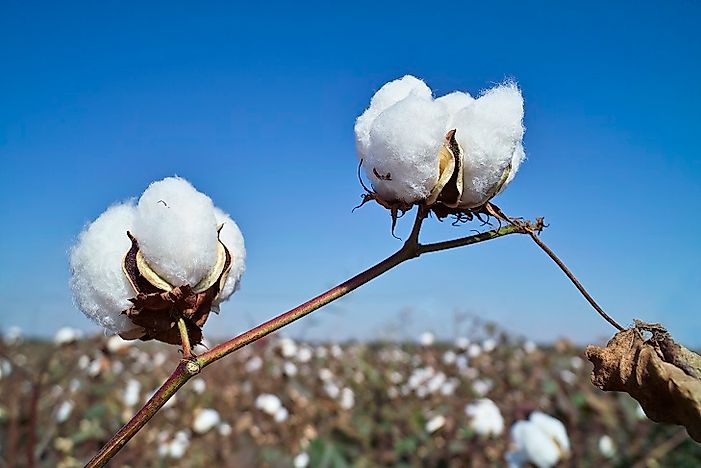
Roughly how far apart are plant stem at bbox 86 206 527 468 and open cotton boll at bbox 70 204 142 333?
3.2 inches

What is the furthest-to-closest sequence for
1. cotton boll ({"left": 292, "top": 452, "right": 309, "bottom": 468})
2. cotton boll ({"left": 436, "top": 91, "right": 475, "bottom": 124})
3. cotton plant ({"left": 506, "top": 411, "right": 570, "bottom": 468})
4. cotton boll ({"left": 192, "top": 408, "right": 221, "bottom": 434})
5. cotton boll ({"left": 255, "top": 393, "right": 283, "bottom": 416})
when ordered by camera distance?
cotton boll ({"left": 255, "top": 393, "right": 283, "bottom": 416}) → cotton boll ({"left": 192, "top": 408, "right": 221, "bottom": 434}) → cotton boll ({"left": 292, "top": 452, "right": 309, "bottom": 468}) → cotton plant ({"left": 506, "top": 411, "right": 570, "bottom": 468}) → cotton boll ({"left": 436, "top": 91, "right": 475, "bottom": 124})

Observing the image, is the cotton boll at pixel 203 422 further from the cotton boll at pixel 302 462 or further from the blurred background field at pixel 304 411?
the cotton boll at pixel 302 462

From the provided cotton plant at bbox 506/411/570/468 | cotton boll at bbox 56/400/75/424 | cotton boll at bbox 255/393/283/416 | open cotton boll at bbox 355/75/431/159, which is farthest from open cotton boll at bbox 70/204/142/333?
cotton boll at bbox 255/393/283/416

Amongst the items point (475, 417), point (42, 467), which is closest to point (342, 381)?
point (475, 417)

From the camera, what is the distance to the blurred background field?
7.24ft

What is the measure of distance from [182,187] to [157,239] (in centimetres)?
4

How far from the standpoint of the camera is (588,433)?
2.92 metres

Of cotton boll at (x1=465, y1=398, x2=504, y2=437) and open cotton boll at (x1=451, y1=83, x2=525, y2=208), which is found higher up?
cotton boll at (x1=465, y1=398, x2=504, y2=437)

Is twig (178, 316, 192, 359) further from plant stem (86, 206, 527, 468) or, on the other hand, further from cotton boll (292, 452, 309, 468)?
cotton boll (292, 452, 309, 468)

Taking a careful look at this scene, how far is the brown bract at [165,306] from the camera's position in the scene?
0.49 metres

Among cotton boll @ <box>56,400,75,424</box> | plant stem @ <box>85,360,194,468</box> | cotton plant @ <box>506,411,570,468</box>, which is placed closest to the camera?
plant stem @ <box>85,360,194,468</box>

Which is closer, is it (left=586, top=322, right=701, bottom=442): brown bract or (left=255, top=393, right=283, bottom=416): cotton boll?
(left=586, top=322, right=701, bottom=442): brown bract

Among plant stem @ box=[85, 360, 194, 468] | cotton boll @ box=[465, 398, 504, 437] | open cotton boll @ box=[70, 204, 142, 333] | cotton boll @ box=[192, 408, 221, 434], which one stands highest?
cotton boll @ box=[192, 408, 221, 434]

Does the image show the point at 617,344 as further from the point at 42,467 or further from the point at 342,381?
the point at 342,381
